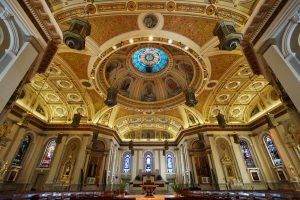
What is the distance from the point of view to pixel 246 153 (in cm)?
1544

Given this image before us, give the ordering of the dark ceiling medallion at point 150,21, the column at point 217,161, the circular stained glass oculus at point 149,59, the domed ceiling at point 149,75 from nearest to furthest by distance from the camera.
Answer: the dark ceiling medallion at point 150,21
the column at point 217,161
the domed ceiling at point 149,75
the circular stained glass oculus at point 149,59

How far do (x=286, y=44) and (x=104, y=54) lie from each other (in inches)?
390

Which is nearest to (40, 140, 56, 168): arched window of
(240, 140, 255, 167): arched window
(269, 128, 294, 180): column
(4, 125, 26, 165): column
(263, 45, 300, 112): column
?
(4, 125, 26, 165): column

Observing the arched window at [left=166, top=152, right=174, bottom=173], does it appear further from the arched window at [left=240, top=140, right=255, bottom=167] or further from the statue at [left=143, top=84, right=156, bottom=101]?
the statue at [left=143, top=84, right=156, bottom=101]

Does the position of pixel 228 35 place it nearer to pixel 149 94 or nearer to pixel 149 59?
pixel 149 59

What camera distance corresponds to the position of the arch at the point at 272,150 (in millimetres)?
13480

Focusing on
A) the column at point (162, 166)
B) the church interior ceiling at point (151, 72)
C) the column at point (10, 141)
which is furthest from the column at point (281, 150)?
the column at point (10, 141)

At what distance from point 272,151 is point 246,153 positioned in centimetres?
217

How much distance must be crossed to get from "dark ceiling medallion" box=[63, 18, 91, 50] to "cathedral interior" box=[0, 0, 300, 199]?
0.04m

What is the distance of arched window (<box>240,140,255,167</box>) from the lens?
48.9 feet

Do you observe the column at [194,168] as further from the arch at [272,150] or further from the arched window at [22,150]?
the arched window at [22,150]

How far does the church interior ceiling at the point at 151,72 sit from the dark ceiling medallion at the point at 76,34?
3.13 meters

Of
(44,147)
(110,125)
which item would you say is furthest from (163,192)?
(44,147)

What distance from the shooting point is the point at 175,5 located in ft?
26.4
